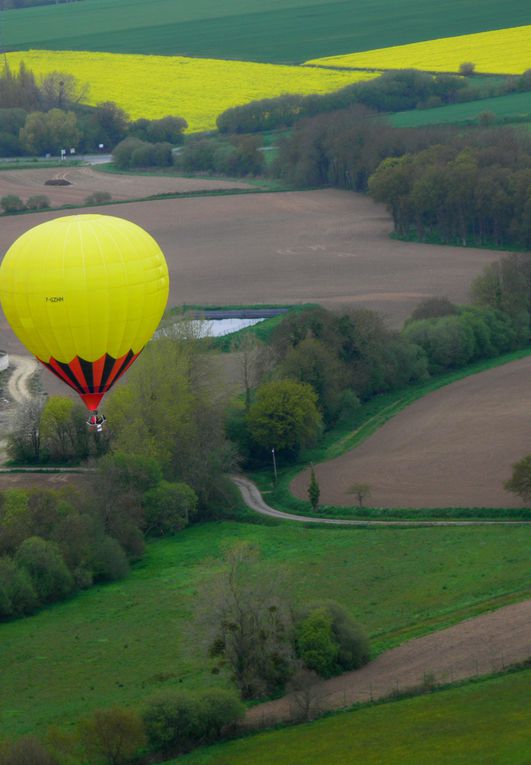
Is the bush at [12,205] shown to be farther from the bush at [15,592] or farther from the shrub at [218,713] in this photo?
the shrub at [218,713]

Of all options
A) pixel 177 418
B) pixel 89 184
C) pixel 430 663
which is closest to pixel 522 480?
pixel 177 418

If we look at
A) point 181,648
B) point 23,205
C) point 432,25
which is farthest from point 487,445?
point 432,25

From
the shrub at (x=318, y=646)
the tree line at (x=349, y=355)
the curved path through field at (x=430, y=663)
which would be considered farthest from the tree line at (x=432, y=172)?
the shrub at (x=318, y=646)

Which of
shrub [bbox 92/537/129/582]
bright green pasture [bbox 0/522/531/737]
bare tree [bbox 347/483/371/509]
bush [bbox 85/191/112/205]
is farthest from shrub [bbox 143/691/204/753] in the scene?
bush [bbox 85/191/112/205]

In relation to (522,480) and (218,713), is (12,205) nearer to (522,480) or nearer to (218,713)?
(522,480)

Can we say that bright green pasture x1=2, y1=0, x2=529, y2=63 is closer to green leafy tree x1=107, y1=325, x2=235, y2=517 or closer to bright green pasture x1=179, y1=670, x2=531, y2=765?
green leafy tree x1=107, y1=325, x2=235, y2=517

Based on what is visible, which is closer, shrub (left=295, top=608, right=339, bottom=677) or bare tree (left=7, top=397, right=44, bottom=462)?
shrub (left=295, top=608, right=339, bottom=677)
